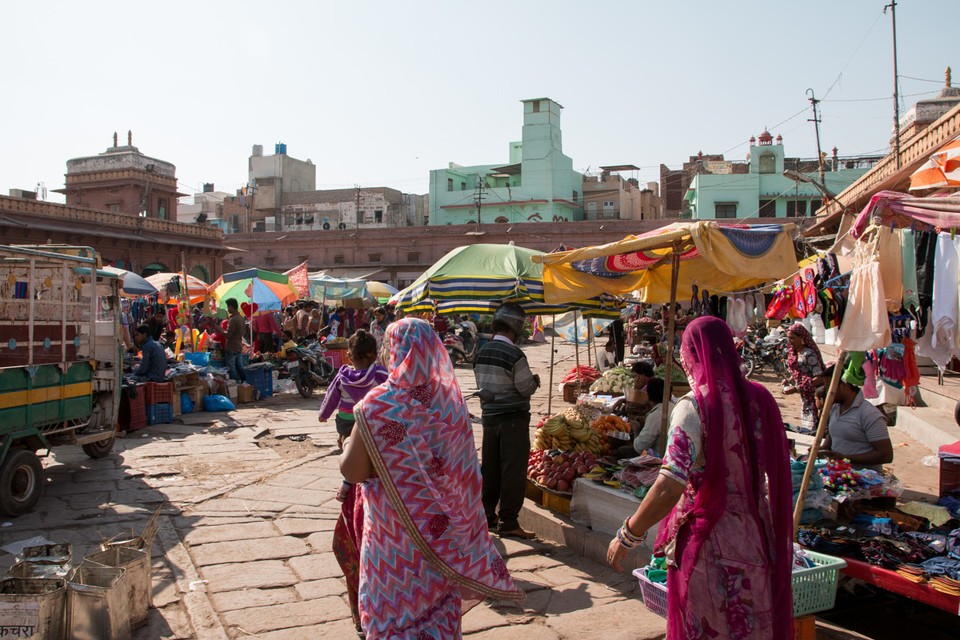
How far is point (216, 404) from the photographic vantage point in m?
11.2

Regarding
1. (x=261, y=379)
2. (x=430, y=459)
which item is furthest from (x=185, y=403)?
(x=430, y=459)

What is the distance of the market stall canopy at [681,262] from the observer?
4.62m

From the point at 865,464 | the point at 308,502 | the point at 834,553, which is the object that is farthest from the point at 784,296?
the point at 308,502

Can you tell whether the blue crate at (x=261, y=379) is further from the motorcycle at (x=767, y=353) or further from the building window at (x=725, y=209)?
the building window at (x=725, y=209)

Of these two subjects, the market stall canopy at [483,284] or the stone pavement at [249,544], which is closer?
the stone pavement at [249,544]

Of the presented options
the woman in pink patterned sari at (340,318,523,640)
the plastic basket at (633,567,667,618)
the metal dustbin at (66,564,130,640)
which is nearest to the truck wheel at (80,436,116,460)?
the metal dustbin at (66,564,130,640)

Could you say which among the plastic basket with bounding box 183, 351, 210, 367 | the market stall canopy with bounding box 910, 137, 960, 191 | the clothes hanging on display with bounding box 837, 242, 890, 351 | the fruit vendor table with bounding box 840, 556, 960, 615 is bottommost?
the fruit vendor table with bounding box 840, 556, 960, 615

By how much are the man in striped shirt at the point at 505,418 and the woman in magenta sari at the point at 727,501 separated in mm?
2577

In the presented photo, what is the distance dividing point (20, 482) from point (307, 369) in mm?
7123

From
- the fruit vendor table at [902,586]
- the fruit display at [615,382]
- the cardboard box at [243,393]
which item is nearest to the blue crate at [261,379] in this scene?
the cardboard box at [243,393]

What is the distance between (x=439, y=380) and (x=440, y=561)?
685 mm

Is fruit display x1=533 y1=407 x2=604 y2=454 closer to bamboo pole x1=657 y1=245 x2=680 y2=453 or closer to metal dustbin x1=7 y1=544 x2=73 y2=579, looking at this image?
bamboo pole x1=657 y1=245 x2=680 y2=453

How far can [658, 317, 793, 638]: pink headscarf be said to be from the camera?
246 centimetres

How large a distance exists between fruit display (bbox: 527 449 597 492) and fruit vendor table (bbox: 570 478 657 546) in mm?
141
